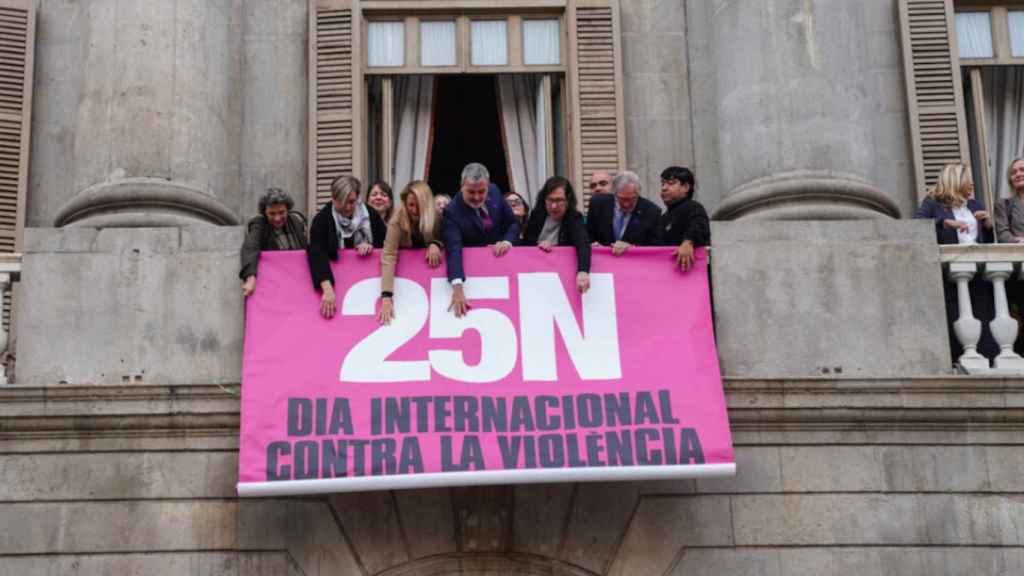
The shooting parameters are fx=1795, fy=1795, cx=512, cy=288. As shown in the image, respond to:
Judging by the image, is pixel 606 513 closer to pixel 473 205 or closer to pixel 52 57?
pixel 473 205

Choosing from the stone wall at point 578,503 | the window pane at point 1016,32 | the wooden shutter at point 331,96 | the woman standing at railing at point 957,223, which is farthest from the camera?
the window pane at point 1016,32

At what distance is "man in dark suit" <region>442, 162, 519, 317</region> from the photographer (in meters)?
15.8

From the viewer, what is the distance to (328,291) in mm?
15750

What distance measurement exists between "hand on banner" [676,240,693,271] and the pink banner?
84 mm

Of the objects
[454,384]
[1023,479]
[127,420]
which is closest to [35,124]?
[127,420]

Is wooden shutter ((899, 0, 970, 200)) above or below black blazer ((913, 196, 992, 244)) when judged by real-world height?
above

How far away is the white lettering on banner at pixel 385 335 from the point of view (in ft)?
50.8

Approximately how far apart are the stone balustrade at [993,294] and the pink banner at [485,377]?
7.62 ft

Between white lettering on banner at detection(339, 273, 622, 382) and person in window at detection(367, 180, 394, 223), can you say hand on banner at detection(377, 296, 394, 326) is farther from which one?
person in window at detection(367, 180, 394, 223)

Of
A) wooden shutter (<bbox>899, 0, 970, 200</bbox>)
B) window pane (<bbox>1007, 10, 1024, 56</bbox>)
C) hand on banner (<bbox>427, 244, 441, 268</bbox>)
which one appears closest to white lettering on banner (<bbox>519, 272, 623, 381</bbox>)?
hand on banner (<bbox>427, 244, 441, 268</bbox>)

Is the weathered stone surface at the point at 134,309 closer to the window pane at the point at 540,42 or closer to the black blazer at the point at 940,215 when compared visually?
the window pane at the point at 540,42

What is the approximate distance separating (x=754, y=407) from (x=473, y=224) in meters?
2.98

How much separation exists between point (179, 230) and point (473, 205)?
Result: 273 centimetres

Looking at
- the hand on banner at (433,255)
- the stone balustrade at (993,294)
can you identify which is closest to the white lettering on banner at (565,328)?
the hand on banner at (433,255)
